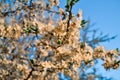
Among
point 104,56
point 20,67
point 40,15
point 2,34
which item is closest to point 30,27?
point 2,34

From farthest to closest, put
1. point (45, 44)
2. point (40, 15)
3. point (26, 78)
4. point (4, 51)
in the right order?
point (40, 15)
point (4, 51)
point (26, 78)
point (45, 44)

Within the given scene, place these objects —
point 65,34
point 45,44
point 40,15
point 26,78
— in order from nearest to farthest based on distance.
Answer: point 65,34 < point 45,44 < point 26,78 < point 40,15

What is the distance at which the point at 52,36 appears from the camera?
4.63 m

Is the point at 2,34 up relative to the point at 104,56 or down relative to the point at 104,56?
up

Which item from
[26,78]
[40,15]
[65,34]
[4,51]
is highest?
[40,15]

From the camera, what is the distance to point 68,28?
448 centimetres

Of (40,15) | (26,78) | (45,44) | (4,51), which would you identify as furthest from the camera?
(40,15)

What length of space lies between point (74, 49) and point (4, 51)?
6.59 feet

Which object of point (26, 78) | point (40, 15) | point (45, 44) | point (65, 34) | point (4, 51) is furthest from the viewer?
point (40, 15)

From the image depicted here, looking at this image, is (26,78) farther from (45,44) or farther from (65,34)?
(65,34)

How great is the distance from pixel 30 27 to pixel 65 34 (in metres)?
0.62

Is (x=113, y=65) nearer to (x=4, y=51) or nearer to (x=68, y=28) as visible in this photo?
(x=68, y=28)

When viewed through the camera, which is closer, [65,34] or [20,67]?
[65,34]

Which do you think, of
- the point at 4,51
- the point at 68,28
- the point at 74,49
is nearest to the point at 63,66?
the point at 74,49
